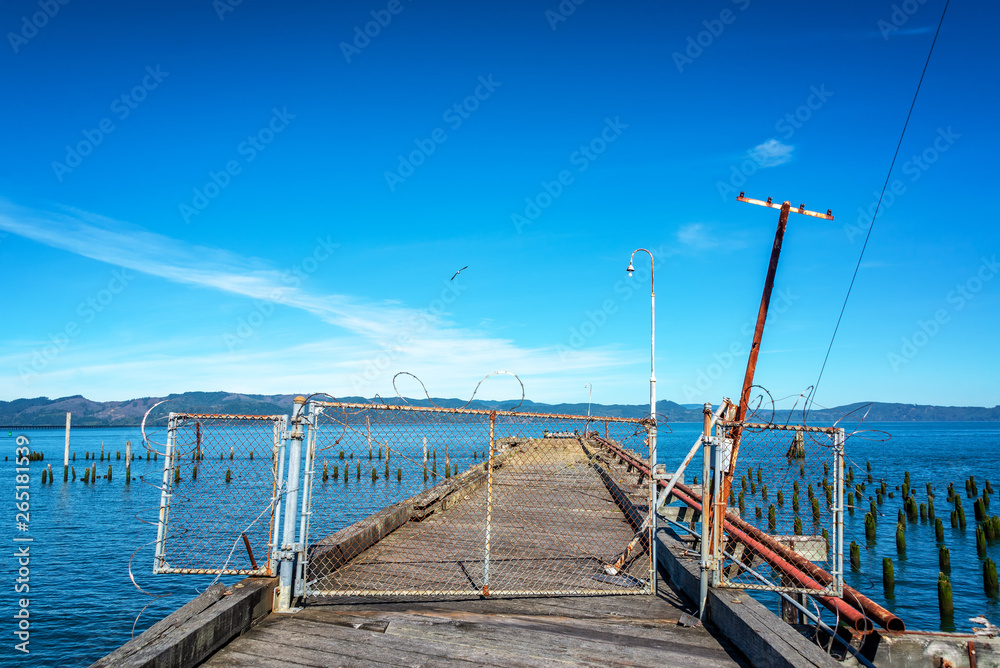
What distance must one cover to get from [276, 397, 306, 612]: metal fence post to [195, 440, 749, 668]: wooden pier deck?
21cm

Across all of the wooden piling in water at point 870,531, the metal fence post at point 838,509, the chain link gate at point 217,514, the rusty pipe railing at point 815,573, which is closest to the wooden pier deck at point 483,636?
the chain link gate at point 217,514

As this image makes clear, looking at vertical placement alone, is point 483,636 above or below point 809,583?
below

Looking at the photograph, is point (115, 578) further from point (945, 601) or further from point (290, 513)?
point (945, 601)

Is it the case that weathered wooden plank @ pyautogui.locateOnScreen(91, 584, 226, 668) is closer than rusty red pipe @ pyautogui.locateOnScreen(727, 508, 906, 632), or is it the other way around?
weathered wooden plank @ pyautogui.locateOnScreen(91, 584, 226, 668)

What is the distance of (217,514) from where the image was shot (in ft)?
90.2

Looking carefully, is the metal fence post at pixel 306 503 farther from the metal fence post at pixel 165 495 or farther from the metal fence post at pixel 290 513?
the metal fence post at pixel 165 495

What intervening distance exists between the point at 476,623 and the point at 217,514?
83.4 feet

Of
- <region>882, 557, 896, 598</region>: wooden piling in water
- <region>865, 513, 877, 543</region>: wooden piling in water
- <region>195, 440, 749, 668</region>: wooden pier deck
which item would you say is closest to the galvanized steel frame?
<region>195, 440, 749, 668</region>: wooden pier deck

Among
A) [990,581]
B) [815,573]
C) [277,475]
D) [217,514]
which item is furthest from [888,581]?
[217,514]

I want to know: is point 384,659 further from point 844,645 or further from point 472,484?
point 472,484

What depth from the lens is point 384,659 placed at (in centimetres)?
512

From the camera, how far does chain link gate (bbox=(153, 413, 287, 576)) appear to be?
19.9 feet

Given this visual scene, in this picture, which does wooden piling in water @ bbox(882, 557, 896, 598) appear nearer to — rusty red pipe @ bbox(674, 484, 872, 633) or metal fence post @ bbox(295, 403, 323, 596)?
rusty red pipe @ bbox(674, 484, 872, 633)

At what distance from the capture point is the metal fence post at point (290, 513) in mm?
6148
